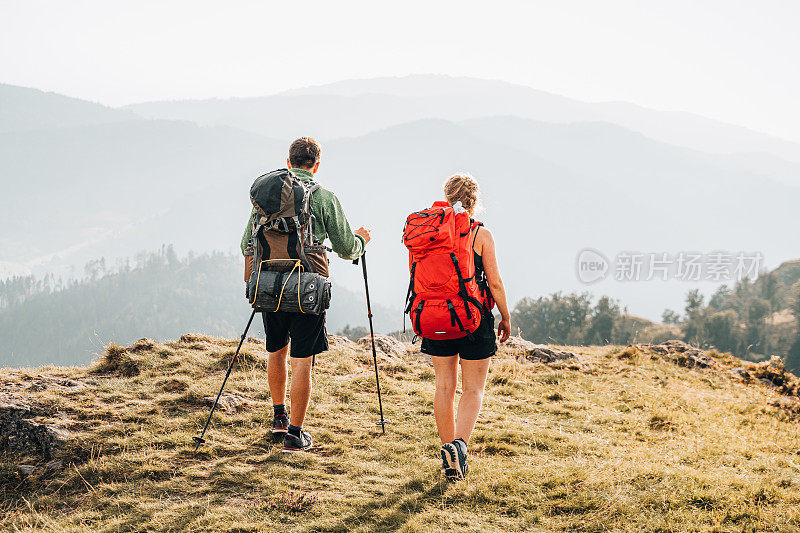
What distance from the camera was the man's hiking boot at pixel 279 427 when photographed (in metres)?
6.21

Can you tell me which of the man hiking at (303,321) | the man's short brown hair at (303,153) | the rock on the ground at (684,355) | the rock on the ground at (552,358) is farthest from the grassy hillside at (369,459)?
the rock on the ground at (684,355)

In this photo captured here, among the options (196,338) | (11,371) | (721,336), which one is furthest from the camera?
(721,336)

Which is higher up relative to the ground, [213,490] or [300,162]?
[300,162]

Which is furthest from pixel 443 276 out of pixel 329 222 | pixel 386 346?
pixel 386 346

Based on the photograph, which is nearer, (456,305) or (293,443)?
(456,305)

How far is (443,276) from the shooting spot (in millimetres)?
4969

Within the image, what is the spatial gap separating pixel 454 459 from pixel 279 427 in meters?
2.10

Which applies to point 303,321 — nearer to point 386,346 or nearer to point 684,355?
point 386,346

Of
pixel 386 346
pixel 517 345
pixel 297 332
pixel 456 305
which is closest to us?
pixel 456 305

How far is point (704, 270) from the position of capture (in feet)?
171

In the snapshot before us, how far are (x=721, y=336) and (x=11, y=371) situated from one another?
8838cm

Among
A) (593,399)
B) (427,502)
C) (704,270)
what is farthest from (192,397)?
(704,270)

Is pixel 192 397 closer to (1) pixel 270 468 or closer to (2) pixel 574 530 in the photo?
(1) pixel 270 468

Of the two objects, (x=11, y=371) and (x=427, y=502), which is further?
(x=11, y=371)
